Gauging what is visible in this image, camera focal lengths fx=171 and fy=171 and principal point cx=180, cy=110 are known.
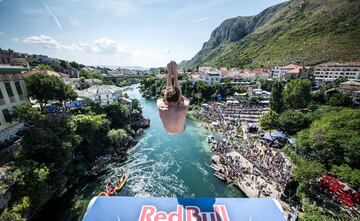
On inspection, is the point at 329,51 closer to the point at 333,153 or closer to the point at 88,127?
the point at 333,153

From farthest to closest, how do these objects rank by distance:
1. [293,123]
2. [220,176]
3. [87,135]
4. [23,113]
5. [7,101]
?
[293,123]
[87,135]
[220,176]
[7,101]
[23,113]

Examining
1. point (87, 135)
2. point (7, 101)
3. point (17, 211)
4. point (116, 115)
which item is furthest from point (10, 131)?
point (116, 115)

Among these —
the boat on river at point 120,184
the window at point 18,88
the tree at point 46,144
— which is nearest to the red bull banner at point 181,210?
the tree at point 46,144

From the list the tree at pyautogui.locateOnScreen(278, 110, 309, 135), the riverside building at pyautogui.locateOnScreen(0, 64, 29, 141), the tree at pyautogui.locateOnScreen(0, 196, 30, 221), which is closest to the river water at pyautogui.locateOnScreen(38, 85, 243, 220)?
the tree at pyautogui.locateOnScreen(0, 196, 30, 221)

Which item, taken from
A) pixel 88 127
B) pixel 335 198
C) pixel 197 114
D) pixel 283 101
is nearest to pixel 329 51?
pixel 283 101

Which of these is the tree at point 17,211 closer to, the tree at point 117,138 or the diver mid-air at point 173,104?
the tree at point 117,138

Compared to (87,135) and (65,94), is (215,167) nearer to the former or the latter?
(87,135)
